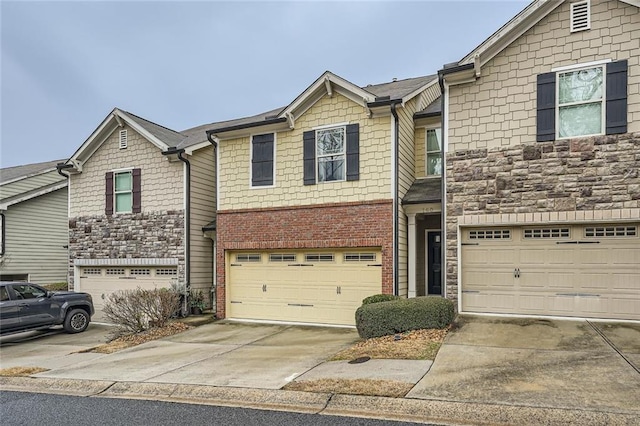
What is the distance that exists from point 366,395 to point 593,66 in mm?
9145

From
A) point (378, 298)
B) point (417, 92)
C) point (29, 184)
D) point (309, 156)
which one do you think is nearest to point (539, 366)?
point (378, 298)

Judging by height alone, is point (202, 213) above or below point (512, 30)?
below

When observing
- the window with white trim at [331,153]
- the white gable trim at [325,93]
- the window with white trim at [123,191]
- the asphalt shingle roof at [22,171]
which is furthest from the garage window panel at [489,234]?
the asphalt shingle roof at [22,171]

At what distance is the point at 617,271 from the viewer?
10.4 meters

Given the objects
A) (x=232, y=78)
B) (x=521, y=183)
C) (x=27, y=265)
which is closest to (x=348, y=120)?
(x=521, y=183)

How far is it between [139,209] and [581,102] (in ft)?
46.5

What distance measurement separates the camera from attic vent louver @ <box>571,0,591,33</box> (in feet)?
34.9

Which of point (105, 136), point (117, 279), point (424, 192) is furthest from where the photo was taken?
point (105, 136)

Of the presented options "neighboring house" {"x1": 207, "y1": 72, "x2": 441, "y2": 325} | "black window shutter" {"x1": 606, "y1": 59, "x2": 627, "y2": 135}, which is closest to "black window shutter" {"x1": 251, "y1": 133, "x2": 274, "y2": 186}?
"neighboring house" {"x1": 207, "y1": 72, "x2": 441, "y2": 325}

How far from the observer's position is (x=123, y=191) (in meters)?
17.1

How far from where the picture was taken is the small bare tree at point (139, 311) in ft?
A: 42.0

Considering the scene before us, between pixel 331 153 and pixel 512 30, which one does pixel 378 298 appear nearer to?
pixel 331 153

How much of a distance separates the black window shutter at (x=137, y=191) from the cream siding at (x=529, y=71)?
36.4 feet

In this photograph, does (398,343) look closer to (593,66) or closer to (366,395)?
(366,395)
